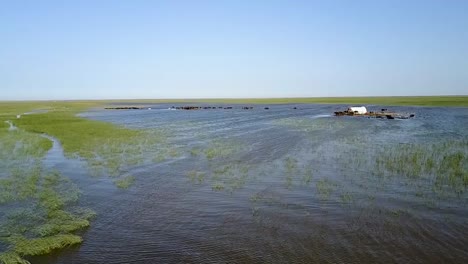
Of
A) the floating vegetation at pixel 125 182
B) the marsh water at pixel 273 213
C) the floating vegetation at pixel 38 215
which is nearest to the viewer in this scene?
the marsh water at pixel 273 213

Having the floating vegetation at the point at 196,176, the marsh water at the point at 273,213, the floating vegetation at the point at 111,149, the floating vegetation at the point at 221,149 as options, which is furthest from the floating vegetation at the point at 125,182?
the floating vegetation at the point at 221,149

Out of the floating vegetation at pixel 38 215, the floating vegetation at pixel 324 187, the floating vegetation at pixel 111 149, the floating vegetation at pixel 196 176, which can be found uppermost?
the floating vegetation at pixel 111 149

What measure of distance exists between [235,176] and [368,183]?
7.16 m

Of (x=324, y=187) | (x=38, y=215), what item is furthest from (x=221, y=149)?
(x=38, y=215)

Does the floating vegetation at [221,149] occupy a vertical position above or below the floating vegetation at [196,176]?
above

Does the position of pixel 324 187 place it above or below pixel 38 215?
above

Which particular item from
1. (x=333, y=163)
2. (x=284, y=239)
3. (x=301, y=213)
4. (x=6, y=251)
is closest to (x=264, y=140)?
(x=333, y=163)

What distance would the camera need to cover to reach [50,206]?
1584 cm

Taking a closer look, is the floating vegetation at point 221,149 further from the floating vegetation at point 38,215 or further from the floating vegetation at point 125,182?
the floating vegetation at point 38,215

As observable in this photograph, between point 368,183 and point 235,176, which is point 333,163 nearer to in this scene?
point 368,183

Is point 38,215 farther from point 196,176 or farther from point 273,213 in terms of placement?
point 273,213

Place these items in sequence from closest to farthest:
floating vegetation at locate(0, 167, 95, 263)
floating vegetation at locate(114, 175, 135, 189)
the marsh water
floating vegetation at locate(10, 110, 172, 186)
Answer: the marsh water
floating vegetation at locate(0, 167, 95, 263)
floating vegetation at locate(114, 175, 135, 189)
floating vegetation at locate(10, 110, 172, 186)

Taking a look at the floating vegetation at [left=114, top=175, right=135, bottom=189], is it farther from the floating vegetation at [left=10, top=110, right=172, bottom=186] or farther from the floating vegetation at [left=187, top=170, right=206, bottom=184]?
the floating vegetation at [left=187, top=170, right=206, bottom=184]

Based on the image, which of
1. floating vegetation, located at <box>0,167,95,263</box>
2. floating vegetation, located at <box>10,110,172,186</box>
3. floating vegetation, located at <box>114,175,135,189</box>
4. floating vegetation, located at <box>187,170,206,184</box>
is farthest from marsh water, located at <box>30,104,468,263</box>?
floating vegetation, located at <box>10,110,172,186</box>
